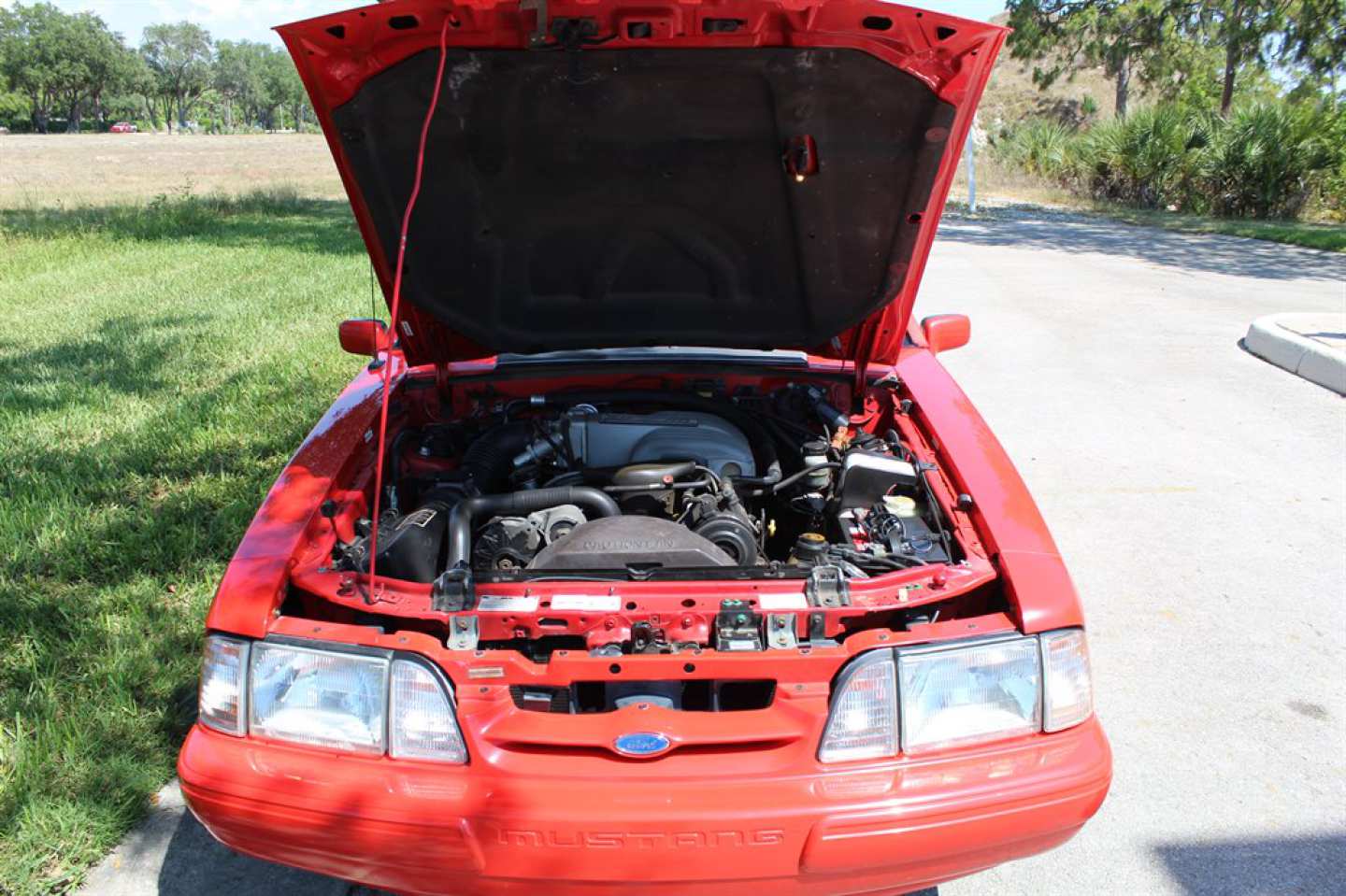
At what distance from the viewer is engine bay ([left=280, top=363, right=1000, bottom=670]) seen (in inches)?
82.7

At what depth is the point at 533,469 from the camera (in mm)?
3002

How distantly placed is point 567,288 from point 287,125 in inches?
4875

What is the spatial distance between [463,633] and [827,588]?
84 centimetres

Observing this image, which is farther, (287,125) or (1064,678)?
(287,125)

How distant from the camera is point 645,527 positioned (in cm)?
242

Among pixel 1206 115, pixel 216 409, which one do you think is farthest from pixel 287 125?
pixel 216 409

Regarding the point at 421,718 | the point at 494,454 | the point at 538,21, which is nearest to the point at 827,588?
the point at 421,718

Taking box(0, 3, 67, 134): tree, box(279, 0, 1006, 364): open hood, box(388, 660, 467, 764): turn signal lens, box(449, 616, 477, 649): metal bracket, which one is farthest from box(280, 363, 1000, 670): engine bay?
box(0, 3, 67, 134): tree

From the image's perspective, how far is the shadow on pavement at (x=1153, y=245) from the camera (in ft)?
39.3

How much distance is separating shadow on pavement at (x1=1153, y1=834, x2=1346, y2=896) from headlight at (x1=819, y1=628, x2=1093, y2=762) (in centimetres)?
77

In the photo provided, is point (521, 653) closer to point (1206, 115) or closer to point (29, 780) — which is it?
point (29, 780)

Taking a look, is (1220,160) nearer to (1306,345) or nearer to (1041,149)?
(1041,149)

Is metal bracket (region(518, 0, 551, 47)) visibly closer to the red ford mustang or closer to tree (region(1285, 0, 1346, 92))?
the red ford mustang

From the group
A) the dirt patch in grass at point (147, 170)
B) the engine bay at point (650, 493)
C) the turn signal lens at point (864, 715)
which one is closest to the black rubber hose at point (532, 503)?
the engine bay at point (650, 493)
